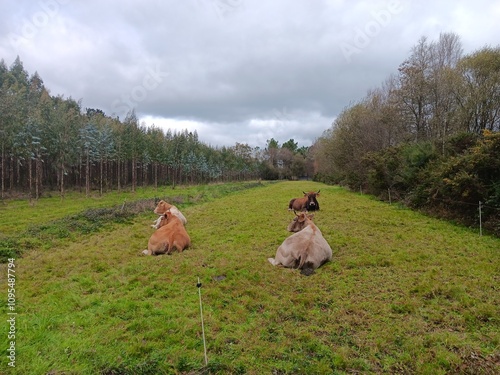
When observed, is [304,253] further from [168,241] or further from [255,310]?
[168,241]

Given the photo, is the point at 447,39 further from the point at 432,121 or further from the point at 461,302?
the point at 461,302

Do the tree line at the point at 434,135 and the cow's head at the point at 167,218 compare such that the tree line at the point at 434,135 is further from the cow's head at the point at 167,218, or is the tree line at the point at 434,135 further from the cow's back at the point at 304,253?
the cow's head at the point at 167,218

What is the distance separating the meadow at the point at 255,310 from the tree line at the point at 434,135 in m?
3.30

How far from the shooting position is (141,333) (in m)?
3.88

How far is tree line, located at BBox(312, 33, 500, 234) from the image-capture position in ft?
36.1

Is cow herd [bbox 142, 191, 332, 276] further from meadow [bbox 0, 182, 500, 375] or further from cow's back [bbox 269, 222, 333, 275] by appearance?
meadow [bbox 0, 182, 500, 375]

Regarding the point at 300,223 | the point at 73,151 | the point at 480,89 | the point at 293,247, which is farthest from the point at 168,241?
the point at 73,151

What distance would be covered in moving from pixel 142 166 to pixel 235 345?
2062 inches

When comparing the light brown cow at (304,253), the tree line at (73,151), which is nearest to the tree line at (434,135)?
the light brown cow at (304,253)

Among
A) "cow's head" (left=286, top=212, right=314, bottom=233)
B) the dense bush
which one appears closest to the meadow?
"cow's head" (left=286, top=212, right=314, bottom=233)

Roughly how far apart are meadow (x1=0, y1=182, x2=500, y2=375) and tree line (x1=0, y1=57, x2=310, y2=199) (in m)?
22.3

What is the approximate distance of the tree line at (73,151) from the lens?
2753cm

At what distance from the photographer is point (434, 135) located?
24.9m

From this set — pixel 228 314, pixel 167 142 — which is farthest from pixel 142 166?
pixel 228 314
